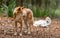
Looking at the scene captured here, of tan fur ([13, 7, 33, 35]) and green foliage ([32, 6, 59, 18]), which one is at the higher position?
tan fur ([13, 7, 33, 35])

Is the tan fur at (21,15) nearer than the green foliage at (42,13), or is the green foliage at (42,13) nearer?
the tan fur at (21,15)

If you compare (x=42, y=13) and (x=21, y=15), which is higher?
(x=21, y=15)

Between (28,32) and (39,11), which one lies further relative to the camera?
(39,11)

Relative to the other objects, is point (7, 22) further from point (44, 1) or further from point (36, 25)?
point (44, 1)

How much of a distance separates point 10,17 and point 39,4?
11.2 feet

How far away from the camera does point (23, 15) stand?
8562 millimetres

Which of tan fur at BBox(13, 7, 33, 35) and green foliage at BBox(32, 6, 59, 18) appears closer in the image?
tan fur at BBox(13, 7, 33, 35)

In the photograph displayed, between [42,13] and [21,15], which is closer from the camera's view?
[21,15]

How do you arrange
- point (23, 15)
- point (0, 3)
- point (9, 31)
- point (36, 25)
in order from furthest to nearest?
1. point (0, 3)
2. point (36, 25)
3. point (9, 31)
4. point (23, 15)

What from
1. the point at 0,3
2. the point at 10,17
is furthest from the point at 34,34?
the point at 0,3

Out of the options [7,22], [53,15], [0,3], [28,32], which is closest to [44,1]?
[53,15]

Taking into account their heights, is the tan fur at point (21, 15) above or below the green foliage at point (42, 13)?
above

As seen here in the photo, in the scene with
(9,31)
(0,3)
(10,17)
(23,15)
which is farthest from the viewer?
(0,3)

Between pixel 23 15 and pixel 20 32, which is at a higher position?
pixel 23 15
